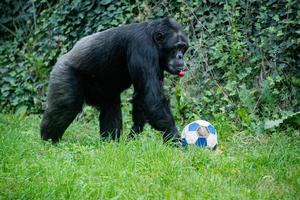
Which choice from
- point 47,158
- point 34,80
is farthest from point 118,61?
point 34,80

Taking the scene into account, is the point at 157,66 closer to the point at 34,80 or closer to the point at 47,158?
the point at 47,158

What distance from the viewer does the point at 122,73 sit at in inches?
284

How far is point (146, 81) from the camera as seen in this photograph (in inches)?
261

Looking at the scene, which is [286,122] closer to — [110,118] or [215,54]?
[215,54]

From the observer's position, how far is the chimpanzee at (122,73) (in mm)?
6668

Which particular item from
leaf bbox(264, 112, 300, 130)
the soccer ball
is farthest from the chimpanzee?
leaf bbox(264, 112, 300, 130)

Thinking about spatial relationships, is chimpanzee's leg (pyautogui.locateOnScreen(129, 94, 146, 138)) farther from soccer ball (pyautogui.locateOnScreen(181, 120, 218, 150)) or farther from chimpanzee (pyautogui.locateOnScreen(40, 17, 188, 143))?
soccer ball (pyautogui.locateOnScreen(181, 120, 218, 150))

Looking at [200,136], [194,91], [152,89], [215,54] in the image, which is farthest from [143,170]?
[215,54]

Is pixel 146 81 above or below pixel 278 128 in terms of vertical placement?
above

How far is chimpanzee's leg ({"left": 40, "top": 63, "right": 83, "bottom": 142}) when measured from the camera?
706 centimetres

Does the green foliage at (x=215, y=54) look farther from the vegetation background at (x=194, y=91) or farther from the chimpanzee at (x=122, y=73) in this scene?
the chimpanzee at (x=122, y=73)

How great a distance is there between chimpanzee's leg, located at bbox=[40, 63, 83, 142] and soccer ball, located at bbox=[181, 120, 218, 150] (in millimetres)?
1484

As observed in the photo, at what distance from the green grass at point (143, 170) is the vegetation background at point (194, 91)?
0.05 ft

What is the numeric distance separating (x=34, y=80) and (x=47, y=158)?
5.72 m
